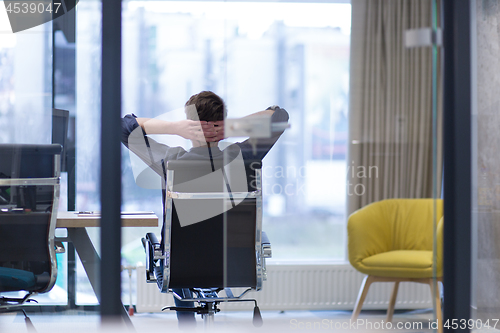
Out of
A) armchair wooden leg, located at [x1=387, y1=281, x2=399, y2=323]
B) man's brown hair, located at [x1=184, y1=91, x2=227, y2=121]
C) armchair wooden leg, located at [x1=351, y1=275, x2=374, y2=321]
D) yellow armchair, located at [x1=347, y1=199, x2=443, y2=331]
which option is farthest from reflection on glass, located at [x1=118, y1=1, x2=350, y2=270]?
armchair wooden leg, located at [x1=387, y1=281, x2=399, y2=323]

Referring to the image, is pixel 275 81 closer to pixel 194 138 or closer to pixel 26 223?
pixel 194 138

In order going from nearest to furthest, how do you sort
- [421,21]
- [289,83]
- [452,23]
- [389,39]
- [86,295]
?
[452,23] < [86,295] < [421,21] < [289,83] < [389,39]

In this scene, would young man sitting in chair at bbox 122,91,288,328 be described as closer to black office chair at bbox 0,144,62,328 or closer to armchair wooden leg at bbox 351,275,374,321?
black office chair at bbox 0,144,62,328

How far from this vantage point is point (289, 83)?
9.52 feet

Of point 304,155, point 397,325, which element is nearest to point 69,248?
point 304,155

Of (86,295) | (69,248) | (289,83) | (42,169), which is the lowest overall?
(86,295)

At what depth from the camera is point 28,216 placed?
91.8 inches

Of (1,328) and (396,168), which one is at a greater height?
(396,168)

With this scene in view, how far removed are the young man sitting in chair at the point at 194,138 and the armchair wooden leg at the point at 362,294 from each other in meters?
1.03

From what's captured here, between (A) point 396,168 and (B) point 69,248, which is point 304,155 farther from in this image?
(B) point 69,248

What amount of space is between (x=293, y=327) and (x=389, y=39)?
191cm

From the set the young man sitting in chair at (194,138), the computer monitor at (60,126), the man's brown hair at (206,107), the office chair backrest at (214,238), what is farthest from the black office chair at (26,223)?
the man's brown hair at (206,107)

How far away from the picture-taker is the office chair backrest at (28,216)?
2.33 m

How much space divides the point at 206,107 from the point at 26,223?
3.64ft
